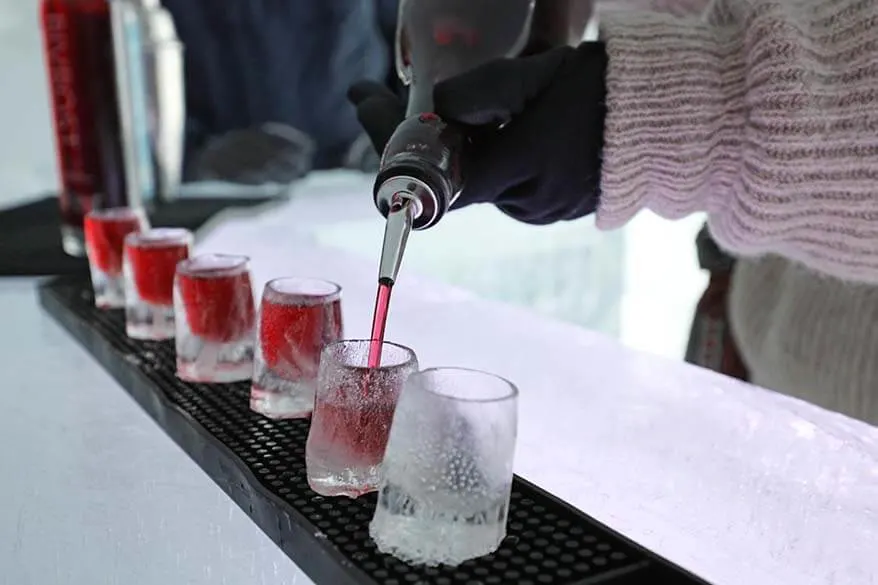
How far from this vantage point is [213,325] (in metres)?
0.90

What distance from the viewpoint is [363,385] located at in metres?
0.65

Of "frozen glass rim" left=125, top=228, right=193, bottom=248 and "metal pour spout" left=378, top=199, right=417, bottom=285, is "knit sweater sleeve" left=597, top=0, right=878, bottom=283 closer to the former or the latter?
"metal pour spout" left=378, top=199, right=417, bottom=285

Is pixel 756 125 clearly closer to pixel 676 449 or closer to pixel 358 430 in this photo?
pixel 676 449

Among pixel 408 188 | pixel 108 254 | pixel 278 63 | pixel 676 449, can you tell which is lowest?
pixel 676 449

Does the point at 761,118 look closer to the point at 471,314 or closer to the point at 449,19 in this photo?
the point at 449,19

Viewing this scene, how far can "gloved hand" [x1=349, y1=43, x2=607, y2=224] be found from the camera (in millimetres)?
780

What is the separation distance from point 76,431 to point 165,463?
0.13 meters

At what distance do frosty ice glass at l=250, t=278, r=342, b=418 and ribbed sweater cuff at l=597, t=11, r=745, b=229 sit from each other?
29cm

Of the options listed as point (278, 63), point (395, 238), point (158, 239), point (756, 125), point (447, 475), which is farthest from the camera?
point (278, 63)

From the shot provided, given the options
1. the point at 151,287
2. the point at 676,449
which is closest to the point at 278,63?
the point at 151,287

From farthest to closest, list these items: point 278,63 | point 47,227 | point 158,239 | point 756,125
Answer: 1. point 278,63
2. point 47,227
3. point 158,239
4. point 756,125

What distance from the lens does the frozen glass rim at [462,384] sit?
0.59 metres

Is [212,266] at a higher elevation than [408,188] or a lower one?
lower

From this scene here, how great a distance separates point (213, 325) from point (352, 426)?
302 mm
